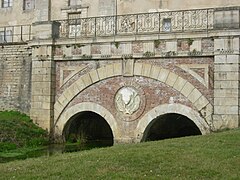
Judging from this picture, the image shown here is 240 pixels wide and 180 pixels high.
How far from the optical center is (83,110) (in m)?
16.2

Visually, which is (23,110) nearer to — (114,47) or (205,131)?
(114,47)

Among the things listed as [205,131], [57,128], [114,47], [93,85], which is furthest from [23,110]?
[205,131]

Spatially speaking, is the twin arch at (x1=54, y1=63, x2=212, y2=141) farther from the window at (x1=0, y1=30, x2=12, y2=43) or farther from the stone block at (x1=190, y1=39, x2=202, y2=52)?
the window at (x1=0, y1=30, x2=12, y2=43)

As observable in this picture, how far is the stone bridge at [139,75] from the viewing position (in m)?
13.7

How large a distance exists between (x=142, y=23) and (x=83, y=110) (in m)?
4.16

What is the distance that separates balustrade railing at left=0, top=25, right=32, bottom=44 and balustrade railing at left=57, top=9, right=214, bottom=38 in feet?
15.7

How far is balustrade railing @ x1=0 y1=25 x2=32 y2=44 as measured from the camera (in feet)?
74.4

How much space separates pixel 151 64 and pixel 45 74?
4436mm

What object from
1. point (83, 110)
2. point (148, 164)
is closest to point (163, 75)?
point (83, 110)

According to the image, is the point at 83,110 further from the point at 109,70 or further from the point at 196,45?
the point at 196,45

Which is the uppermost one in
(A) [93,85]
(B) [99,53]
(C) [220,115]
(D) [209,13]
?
(D) [209,13]

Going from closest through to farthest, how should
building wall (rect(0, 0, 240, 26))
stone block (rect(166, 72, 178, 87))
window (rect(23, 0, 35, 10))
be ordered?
stone block (rect(166, 72, 178, 87)), building wall (rect(0, 0, 240, 26)), window (rect(23, 0, 35, 10))

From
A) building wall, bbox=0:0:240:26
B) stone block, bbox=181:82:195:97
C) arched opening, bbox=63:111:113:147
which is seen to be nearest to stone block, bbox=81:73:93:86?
arched opening, bbox=63:111:113:147

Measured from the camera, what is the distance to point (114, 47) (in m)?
15.5
